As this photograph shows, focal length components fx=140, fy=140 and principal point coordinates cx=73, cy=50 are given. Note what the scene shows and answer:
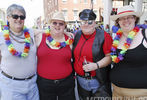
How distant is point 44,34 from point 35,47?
317mm

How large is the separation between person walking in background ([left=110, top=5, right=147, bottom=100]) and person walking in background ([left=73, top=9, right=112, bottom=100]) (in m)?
0.16

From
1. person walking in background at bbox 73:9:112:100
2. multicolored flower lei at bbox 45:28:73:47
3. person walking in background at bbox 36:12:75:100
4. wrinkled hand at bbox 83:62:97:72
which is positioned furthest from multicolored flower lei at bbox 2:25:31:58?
wrinkled hand at bbox 83:62:97:72

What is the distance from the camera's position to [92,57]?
2.14 metres

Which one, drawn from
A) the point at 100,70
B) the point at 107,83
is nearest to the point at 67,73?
the point at 100,70

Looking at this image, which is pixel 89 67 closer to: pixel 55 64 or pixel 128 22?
pixel 55 64

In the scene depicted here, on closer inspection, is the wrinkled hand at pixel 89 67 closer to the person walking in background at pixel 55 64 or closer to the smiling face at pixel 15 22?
the person walking in background at pixel 55 64

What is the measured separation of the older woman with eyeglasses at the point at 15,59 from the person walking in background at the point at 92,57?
76cm

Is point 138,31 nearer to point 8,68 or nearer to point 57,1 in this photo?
point 8,68

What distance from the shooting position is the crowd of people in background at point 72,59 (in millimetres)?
1892

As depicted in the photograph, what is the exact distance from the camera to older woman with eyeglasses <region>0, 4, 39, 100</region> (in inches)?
75.6

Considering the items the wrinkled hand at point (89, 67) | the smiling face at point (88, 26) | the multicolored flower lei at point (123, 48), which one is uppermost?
the smiling face at point (88, 26)

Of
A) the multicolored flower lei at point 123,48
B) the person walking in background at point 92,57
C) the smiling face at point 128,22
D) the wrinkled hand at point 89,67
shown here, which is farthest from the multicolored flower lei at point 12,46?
the smiling face at point 128,22

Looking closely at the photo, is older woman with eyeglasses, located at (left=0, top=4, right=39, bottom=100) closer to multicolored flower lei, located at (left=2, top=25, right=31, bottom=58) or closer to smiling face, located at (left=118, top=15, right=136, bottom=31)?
multicolored flower lei, located at (left=2, top=25, right=31, bottom=58)

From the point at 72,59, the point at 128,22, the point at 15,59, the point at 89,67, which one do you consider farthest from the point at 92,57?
the point at 15,59
